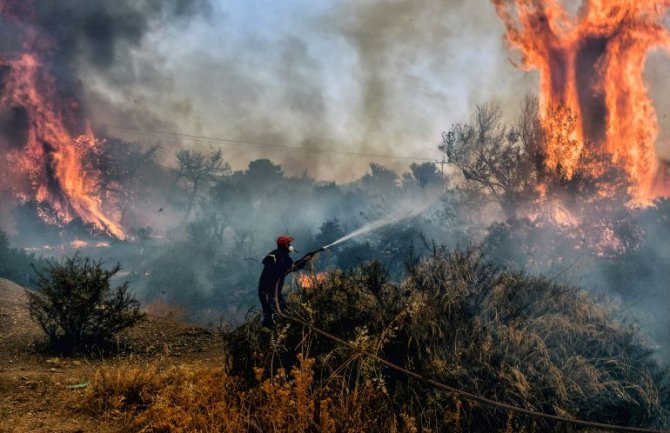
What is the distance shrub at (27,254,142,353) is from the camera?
8.95 meters

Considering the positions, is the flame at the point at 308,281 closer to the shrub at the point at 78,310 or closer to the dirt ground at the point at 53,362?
the dirt ground at the point at 53,362

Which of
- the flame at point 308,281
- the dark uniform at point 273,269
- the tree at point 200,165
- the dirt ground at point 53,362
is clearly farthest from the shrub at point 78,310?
the tree at point 200,165

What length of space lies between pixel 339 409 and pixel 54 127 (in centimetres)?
4674

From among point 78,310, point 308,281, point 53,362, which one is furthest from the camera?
point 78,310

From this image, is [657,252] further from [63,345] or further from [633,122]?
[63,345]

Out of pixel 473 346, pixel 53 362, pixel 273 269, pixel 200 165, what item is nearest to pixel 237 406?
pixel 473 346

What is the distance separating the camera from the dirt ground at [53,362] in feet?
16.1

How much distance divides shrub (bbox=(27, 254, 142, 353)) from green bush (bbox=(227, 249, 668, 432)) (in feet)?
17.9

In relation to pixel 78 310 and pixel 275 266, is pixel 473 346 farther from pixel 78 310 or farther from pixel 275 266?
pixel 78 310

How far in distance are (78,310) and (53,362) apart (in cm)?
121

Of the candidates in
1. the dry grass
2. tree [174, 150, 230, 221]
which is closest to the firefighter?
the dry grass

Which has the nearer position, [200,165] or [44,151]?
[44,151]

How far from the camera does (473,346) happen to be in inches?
194

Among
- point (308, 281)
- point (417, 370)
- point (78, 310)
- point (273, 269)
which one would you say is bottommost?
point (417, 370)
